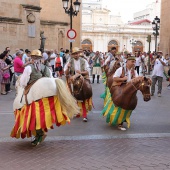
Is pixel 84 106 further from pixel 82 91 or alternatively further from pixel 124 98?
pixel 124 98

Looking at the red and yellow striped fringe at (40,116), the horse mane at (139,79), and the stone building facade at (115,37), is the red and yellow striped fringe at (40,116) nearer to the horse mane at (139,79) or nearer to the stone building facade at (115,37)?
the horse mane at (139,79)

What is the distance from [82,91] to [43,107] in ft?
9.38

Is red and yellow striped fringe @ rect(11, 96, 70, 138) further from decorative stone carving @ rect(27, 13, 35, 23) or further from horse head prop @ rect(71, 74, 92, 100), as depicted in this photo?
decorative stone carving @ rect(27, 13, 35, 23)

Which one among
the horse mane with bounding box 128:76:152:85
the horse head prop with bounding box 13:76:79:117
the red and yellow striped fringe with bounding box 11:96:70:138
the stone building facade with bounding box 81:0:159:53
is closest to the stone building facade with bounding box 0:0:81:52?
the horse mane with bounding box 128:76:152:85

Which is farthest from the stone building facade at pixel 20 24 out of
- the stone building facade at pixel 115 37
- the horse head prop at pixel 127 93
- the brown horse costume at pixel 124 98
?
the stone building facade at pixel 115 37

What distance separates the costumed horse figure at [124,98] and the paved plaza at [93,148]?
34 centimetres

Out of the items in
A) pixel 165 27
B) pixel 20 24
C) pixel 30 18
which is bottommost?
pixel 20 24

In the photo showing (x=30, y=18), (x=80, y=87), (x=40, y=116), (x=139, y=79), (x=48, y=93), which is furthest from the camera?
(x=30, y=18)

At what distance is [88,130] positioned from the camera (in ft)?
27.3

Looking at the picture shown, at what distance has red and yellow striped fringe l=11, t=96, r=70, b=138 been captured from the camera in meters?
6.38

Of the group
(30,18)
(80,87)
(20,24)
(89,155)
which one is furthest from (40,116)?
(30,18)

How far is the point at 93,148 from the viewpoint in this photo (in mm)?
6734

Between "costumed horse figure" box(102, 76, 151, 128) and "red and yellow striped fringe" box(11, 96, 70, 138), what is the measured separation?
1.88m

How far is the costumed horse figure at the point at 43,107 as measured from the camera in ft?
21.0
